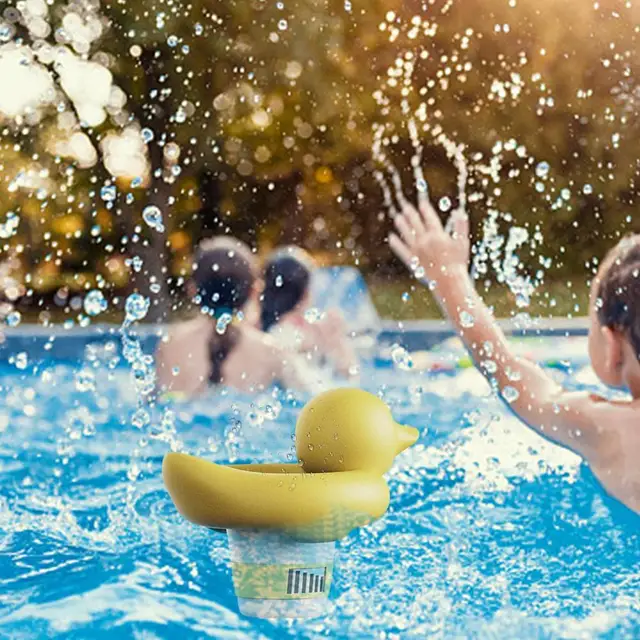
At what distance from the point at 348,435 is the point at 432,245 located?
844 millimetres

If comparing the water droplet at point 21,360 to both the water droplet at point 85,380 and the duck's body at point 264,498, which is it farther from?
the duck's body at point 264,498

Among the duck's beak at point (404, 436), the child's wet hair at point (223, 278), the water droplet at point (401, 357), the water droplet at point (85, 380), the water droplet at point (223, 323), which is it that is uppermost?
the child's wet hair at point (223, 278)

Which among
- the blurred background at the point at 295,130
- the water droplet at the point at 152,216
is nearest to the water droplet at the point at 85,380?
the water droplet at the point at 152,216

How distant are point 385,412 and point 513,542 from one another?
79 centimetres

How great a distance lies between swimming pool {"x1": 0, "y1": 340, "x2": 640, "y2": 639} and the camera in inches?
80.2

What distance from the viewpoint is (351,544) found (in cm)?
248

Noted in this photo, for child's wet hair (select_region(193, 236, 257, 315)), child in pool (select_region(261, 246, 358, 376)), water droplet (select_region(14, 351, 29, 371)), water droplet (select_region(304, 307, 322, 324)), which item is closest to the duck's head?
child's wet hair (select_region(193, 236, 257, 315))

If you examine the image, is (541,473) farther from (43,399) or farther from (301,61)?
(301,61)

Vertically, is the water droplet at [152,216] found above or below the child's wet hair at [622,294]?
above

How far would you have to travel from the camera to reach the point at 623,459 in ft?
8.04

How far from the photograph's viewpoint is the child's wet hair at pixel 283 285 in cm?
483

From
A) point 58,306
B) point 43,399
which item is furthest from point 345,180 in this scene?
point 43,399

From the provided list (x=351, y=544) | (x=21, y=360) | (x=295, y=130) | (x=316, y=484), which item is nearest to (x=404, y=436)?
(x=316, y=484)

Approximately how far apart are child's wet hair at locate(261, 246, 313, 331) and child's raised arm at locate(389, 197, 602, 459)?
2234 mm
